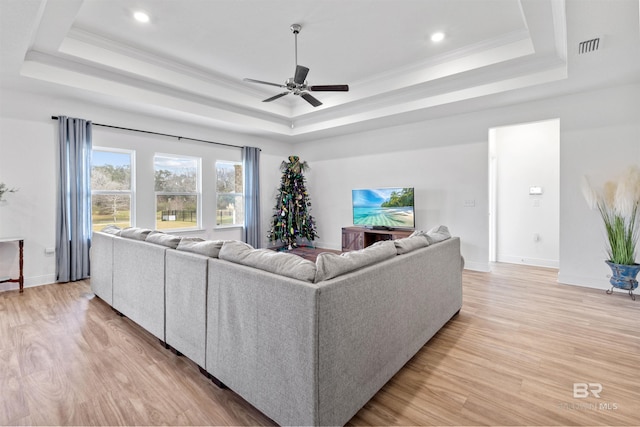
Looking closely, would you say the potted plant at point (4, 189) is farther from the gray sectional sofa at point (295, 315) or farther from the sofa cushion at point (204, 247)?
the sofa cushion at point (204, 247)

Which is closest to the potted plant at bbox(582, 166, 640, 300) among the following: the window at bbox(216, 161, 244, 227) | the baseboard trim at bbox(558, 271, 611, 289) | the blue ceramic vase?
the blue ceramic vase

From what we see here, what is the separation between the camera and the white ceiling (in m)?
2.87

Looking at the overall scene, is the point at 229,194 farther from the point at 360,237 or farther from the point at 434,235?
the point at 434,235

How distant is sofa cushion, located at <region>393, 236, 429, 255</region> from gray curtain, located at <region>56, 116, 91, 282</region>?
455cm

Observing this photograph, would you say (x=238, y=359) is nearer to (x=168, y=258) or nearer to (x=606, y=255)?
(x=168, y=258)

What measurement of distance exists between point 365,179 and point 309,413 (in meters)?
5.32

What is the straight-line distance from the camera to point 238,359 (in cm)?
168

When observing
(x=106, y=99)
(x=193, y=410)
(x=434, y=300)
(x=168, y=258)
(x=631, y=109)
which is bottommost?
(x=193, y=410)

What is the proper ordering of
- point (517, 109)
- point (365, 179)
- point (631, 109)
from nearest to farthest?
1. point (631, 109)
2. point (517, 109)
3. point (365, 179)

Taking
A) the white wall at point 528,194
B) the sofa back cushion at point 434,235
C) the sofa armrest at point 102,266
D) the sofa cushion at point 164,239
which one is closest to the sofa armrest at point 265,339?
the sofa cushion at point 164,239

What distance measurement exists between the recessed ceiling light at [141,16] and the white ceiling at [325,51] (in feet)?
0.22

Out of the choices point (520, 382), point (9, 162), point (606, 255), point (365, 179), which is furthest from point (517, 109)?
point (9, 162)

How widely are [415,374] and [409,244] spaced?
906mm

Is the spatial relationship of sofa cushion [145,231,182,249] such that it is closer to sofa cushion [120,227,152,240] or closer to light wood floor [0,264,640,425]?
sofa cushion [120,227,152,240]
